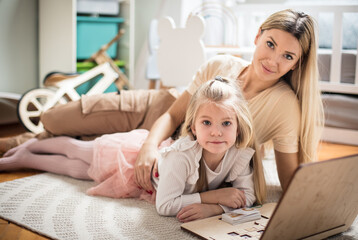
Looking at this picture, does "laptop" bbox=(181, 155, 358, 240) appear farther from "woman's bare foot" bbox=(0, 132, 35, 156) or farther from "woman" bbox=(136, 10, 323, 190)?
"woman's bare foot" bbox=(0, 132, 35, 156)

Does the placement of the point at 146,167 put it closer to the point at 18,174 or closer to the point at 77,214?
the point at 77,214

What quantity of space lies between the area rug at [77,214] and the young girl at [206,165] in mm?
57

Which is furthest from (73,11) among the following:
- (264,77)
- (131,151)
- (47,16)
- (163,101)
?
(264,77)

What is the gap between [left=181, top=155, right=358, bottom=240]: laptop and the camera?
41.2 inches

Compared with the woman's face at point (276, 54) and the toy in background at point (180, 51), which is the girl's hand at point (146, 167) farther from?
the toy in background at point (180, 51)

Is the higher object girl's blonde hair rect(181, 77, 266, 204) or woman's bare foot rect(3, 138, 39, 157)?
girl's blonde hair rect(181, 77, 266, 204)

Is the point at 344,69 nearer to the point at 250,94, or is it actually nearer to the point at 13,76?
the point at 250,94

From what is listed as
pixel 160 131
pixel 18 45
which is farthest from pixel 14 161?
pixel 18 45

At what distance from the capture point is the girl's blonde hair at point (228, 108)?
1354mm

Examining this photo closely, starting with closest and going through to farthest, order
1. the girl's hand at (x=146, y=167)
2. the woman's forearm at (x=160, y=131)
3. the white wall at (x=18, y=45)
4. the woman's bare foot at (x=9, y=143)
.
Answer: the girl's hand at (x=146, y=167), the woman's forearm at (x=160, y=131), the woman's bare foot at (x=9, y=143), the white wall at (x=18, y=45)

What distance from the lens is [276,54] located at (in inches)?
58.4

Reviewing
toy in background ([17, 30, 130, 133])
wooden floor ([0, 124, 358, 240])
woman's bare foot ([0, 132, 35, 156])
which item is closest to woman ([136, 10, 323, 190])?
wooden floor ([0, 124, 358, 240])

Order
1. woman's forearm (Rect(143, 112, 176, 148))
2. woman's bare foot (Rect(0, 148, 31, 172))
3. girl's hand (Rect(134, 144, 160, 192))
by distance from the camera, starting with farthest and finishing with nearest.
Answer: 1. woman's bare foot (Rect(0, 148, 31, 172))
2. woman's forearm (Rect(143, 112, 176, 148))
3. girl's hand (Rect(134, 144, 160, 192))

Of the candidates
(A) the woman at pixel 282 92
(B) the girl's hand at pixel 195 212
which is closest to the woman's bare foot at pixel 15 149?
(A) the woman at pixel 282 92
